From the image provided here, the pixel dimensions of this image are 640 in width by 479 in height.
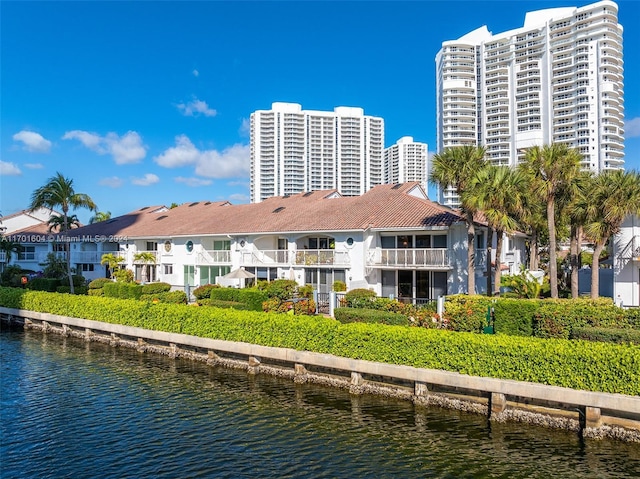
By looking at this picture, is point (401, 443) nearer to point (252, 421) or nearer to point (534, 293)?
point (252, 421)

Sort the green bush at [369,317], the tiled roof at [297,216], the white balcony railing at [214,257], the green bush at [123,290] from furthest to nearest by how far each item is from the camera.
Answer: the white balcony railing at [214,257], the green bush at [123,290], the tiled roof at [297,216], the green bush at [369,317]

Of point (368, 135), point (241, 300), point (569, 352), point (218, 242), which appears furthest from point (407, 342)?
point (368, 135)

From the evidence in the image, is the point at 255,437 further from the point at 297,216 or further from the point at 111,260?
the point at 111,260

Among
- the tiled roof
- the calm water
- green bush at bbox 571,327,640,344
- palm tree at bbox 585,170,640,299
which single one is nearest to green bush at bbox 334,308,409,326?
the calm water

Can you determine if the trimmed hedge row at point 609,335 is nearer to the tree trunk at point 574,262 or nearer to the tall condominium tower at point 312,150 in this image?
the tree trunk at point 574,262

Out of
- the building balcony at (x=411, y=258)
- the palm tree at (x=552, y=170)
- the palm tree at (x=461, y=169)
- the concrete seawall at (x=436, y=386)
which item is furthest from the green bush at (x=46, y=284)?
the palm tree at (x=552, y=170)

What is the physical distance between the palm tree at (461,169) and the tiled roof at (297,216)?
243 cm

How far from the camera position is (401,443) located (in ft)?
45.9

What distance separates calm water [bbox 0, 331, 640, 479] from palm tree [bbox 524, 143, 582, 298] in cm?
1315

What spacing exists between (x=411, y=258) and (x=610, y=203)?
10.6 meters

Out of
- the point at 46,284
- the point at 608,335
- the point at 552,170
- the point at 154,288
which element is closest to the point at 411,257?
the point at 552,170

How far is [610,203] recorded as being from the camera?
2503cm

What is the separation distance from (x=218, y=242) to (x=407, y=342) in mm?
25685

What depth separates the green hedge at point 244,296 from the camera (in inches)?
1030
